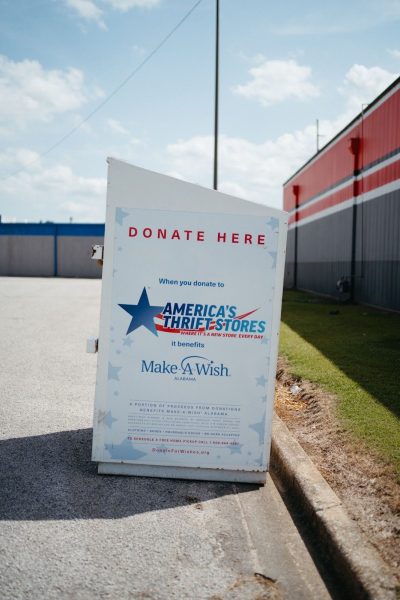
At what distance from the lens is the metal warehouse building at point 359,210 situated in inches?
576

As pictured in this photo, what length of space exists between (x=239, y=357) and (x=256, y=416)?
447 mm

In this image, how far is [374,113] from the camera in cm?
1606

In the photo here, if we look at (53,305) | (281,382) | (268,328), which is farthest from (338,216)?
(268,328)

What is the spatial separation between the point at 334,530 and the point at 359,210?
1610 centimetres

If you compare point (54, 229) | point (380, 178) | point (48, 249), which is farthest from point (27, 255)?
point (380, 178)

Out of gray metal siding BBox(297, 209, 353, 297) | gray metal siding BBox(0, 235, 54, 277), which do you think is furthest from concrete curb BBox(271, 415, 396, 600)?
gray metal siding BBox(0, 235, 54, 277)

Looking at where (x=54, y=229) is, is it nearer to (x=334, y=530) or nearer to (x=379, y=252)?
(x=379, y=252)

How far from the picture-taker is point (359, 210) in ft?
57.9

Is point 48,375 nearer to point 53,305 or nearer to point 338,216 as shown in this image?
point 53,305

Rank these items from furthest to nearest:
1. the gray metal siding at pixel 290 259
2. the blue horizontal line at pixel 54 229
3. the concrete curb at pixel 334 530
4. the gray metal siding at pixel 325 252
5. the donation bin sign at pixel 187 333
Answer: the blue horizontal line at pixel 54 229, the gray metal siding at pixel 290 259, the gray metal siding at pixel 325 252, the donation bin sign at pixel 187 333, the concrete curb at pixel 334 530

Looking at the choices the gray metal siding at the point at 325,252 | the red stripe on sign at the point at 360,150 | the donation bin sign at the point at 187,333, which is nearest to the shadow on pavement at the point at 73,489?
the donation bin sign at the point at 187,333

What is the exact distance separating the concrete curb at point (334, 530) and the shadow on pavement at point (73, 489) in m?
0.37

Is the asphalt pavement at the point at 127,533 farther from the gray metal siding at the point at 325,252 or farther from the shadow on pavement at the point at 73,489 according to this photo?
the gray metal siding at the point at 325,252

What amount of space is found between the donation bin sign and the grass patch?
46.5 inches
